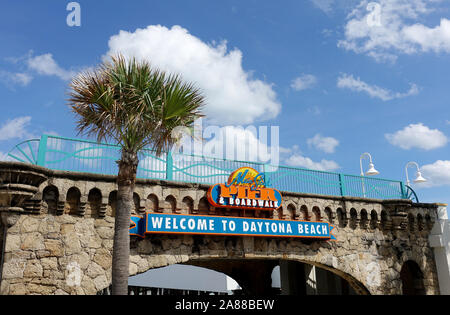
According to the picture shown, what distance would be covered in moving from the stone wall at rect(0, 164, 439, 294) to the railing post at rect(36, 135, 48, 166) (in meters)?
0.37

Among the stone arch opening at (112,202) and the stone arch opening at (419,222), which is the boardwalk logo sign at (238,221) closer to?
the stone arch opening at (112,202)

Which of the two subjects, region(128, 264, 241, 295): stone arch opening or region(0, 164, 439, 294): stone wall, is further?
region(128, 264, 241, 295): stone arch opening

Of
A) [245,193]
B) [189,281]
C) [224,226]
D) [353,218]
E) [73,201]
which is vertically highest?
[245,193]

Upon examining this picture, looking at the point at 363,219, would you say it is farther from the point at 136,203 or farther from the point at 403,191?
the point at 136,203

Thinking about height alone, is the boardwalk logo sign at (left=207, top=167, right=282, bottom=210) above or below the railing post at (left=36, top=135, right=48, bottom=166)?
below

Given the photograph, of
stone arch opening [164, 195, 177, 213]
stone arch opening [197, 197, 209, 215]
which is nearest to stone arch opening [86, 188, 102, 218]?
stone arch opening [164, 195, 177, 213]

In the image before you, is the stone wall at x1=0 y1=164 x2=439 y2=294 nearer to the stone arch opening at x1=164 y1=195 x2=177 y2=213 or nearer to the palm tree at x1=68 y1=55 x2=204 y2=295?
the stone arch opening at x1=164 y1=195 x2=177 y2=213

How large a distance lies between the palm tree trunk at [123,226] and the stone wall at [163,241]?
289 cm

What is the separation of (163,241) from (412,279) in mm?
11333

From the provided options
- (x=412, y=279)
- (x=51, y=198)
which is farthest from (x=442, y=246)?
(x=51, y=198)

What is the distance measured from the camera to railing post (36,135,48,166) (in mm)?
10320

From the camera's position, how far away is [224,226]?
1220 cm

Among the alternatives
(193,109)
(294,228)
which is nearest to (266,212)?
(294,228)

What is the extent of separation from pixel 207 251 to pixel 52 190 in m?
4.71
